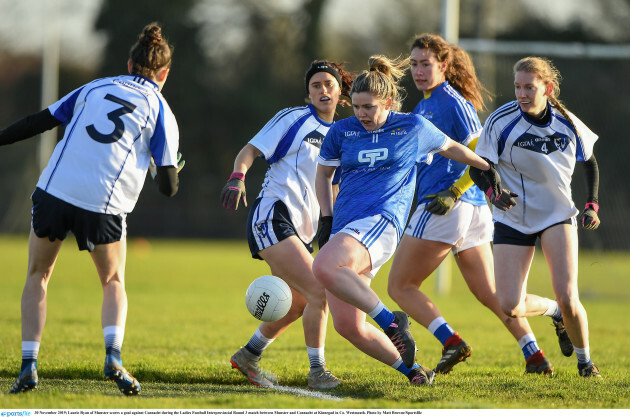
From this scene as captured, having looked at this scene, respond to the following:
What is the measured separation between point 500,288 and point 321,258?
1659 millimetres

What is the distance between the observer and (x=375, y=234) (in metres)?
5.20

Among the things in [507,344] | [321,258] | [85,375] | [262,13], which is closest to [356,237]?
[321,258]

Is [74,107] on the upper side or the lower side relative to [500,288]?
upper

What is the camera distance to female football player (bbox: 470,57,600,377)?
19.5 feet

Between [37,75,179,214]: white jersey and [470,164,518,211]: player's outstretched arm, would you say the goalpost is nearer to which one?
[470,164,518,211]: player's outstretched arm

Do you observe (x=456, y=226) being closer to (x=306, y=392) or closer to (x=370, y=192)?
(x=370, y=192)

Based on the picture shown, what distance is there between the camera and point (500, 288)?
602cm

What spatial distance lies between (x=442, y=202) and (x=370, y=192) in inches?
→ 30.0

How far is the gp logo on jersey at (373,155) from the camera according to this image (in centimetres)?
527

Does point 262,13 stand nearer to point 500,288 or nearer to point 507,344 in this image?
point 507,344

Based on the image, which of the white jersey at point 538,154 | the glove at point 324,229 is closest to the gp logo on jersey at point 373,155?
the glove at point 324,229

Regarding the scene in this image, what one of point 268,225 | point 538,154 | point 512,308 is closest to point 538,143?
point 538,154

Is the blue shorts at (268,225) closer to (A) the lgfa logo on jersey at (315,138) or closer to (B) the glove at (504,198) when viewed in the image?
(A) the lgfa logo on jersey at (315,138)

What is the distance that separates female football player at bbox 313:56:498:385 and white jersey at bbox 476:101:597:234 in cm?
67
